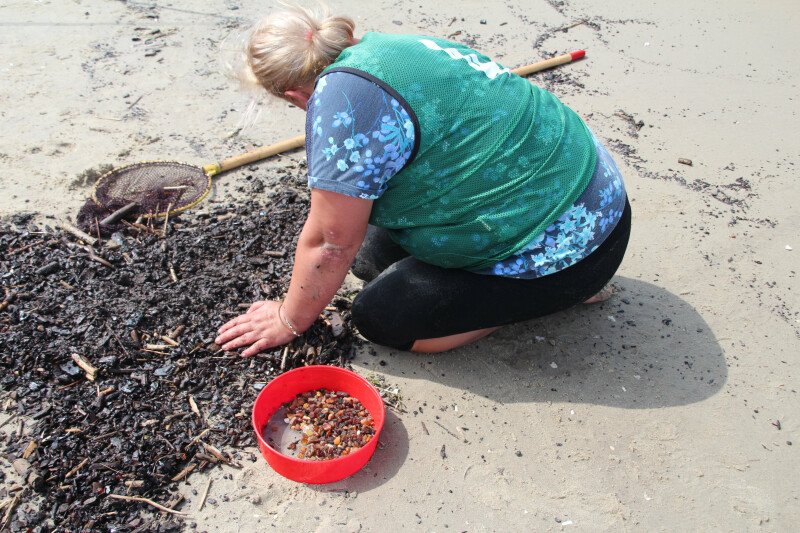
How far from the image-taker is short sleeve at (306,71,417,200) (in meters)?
2.18

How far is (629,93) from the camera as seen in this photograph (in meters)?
5.30

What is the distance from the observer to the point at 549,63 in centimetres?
548

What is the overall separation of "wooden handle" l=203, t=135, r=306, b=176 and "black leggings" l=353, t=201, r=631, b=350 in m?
1.61

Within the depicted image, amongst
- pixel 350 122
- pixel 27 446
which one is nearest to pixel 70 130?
pixel 27 446

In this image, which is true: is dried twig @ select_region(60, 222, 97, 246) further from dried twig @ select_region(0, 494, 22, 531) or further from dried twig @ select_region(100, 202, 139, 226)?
dried twig @ select_region(0, 494, 22, 531)

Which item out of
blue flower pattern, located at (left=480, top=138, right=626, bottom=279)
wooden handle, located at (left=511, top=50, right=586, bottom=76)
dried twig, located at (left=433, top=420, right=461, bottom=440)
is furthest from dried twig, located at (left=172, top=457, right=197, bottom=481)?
wooden handle, located at (left=511, top=50, right=586, bottom=76)

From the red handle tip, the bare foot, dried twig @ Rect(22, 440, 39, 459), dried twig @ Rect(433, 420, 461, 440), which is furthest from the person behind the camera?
the red handle tip

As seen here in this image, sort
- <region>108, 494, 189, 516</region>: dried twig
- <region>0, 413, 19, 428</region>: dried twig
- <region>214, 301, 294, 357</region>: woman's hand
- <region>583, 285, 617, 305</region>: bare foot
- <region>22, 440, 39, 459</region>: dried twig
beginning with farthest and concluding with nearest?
<region>583, 285, 617, 305</region>: bare foot → <region>214, 301, 294, 357</region>: woman's hand → <region>0, 413, 19, 428</region>: dried twig → <region>22, 440, 39, 459</region>: dried twig → <region>108, 494, 189, 516</region>: dried twig

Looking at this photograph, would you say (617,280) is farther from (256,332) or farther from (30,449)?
(30,449)

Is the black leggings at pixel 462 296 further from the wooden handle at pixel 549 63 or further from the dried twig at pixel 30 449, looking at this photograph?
the wooden handle at pixel 549 63

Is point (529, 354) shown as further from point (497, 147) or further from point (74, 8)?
point (74, 8)

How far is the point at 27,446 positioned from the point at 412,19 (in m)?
4.82

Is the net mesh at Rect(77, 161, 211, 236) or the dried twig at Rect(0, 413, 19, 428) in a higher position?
the net mesh at Rect(77, 161, 211, 236)

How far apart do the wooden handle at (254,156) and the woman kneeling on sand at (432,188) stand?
53.1 inches
